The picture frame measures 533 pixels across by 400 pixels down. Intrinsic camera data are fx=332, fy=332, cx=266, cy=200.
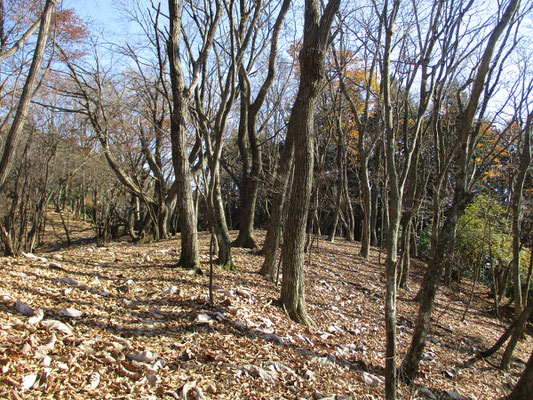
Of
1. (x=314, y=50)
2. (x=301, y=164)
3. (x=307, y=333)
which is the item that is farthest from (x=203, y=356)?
(x=314, y=50)

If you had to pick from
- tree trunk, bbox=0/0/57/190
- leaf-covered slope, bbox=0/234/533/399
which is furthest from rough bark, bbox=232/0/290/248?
tree trunk, bbox=0/0/57/190

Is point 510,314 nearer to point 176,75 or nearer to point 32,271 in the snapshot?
point 176,75

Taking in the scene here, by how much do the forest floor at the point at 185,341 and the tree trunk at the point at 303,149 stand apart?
0.40 meters

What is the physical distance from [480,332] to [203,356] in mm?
7747

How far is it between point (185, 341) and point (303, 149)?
115 inches

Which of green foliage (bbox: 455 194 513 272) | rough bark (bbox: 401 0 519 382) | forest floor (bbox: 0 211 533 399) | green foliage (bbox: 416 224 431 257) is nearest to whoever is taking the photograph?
forest floor (bbox: 0 211 533 399)

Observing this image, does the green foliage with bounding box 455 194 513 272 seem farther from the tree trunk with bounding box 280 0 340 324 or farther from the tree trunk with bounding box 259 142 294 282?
the tree trunk with bounding box 280 0 340 324

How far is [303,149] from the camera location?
4797 mm

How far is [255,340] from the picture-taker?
4008 millimetres

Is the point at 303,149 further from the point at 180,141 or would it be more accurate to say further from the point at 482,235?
the point at 482,235

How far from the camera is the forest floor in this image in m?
2.72

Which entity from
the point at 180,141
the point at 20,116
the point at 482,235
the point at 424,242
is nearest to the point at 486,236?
the point at 482,235

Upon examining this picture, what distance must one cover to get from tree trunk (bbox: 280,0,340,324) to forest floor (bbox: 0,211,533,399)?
1.31 feet

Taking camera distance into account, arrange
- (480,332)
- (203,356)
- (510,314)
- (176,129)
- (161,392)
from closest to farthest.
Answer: (161,392) → (203,356) → (176,129) → (480,332) → (510,314)
